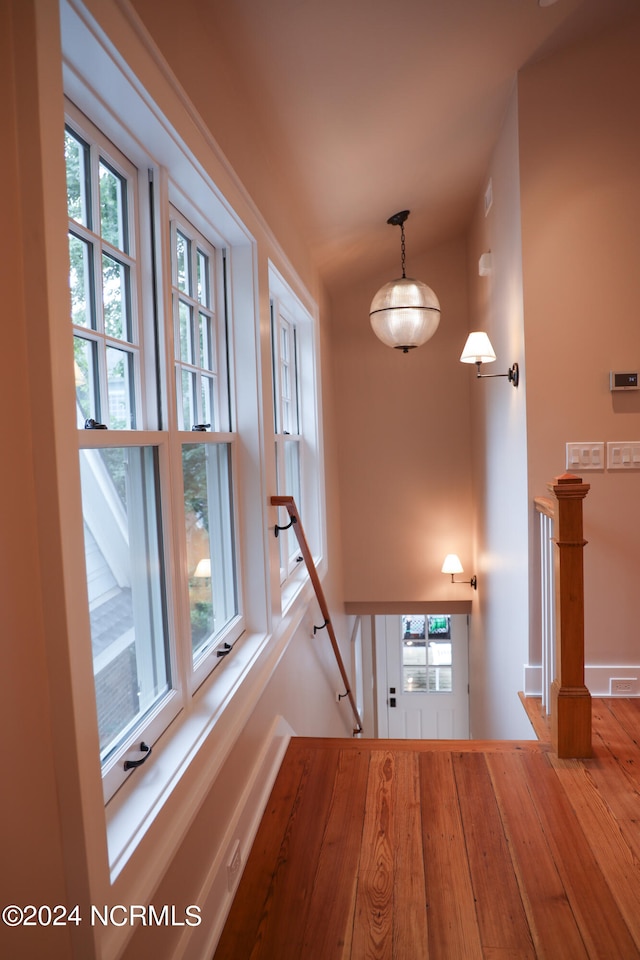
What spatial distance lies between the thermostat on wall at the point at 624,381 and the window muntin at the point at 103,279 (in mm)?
2336

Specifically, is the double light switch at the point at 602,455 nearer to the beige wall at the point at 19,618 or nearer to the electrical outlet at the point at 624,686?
the electrical outlet at the point at 624,686

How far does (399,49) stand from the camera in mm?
2406

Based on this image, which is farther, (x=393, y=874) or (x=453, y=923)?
(x=393, y=874)

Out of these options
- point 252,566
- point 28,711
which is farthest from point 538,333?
point 28,711

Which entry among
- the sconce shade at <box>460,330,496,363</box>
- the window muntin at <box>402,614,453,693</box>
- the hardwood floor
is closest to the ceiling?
the sconce shade at <box>460,330,496,363</box>

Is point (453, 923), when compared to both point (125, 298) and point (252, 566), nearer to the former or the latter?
point (252, 566)

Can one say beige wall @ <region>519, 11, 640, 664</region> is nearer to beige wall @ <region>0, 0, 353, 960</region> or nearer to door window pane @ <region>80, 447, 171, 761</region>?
door window pane @ <region>80, 447, 171, 761</region>

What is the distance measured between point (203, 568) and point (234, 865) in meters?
0.87

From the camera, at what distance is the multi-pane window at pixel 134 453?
140cm

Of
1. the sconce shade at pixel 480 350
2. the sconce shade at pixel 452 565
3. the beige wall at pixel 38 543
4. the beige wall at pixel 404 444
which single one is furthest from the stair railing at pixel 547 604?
the beige wall at pixel 404 444

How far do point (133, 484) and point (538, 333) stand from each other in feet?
7.41

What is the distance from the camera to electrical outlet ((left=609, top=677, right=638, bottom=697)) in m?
3.19

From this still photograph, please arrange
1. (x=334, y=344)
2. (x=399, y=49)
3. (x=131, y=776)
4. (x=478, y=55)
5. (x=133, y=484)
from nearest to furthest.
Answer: (x=131, y=776) < (x=133, y=484) < (x=399, y=49) < (x=478, y=55) < (x=334, y=344)

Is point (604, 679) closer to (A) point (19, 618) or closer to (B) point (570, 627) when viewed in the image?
(B) point (570, 627)
